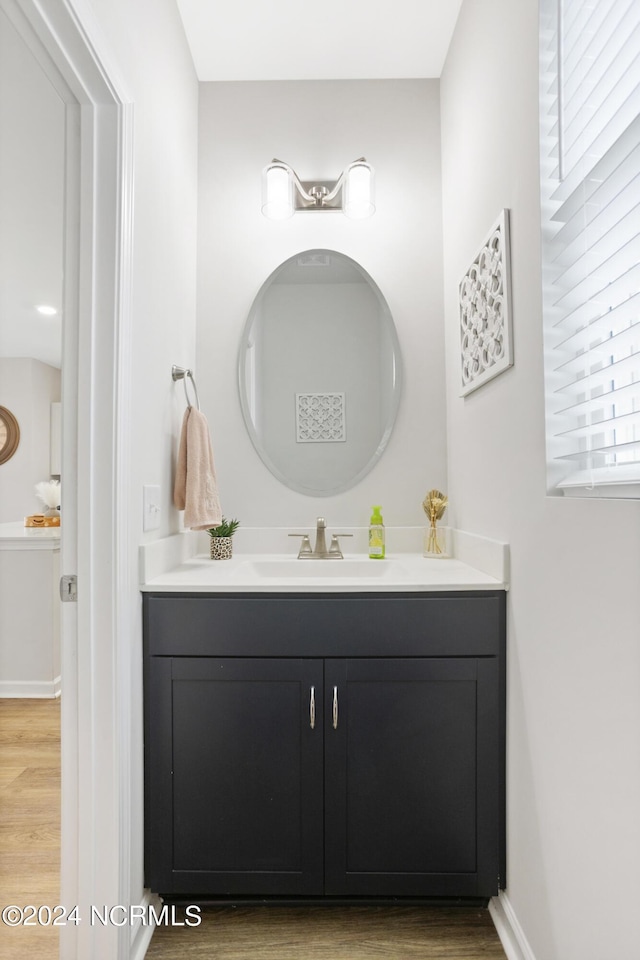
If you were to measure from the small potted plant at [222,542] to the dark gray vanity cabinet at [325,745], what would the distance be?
1.65ft

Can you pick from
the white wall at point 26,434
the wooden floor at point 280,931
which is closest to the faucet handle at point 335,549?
the wooden floor at point 280,931

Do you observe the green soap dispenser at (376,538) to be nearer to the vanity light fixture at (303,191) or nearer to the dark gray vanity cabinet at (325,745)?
the dark gray vanity cabinet at (325,745)

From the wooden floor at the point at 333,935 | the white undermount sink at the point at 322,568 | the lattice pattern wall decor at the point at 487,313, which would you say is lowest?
the wooden floor at the point at 333,935

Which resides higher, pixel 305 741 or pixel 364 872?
pixel 305 741

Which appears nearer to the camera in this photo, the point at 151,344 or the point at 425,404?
the point at 151,344

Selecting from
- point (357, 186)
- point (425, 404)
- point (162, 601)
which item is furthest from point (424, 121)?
point (162, 601)

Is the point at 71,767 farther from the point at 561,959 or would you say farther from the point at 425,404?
the point at 425,404

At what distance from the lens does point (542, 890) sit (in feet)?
3.94

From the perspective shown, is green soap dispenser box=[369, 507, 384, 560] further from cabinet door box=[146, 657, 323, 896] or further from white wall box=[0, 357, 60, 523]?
white wall box=[0, 357, 60, 523]

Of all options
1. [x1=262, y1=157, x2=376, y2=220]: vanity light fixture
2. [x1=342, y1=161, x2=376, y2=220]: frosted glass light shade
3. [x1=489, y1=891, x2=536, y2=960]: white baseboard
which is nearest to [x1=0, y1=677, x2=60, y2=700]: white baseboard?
[x1=489, y1=891, x2=536, y2=960]: white baseboard

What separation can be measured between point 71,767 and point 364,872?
30.7 inches

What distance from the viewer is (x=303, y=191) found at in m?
2.12

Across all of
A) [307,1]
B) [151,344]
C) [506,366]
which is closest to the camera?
[506,366]

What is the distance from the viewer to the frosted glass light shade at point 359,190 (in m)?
2.06
